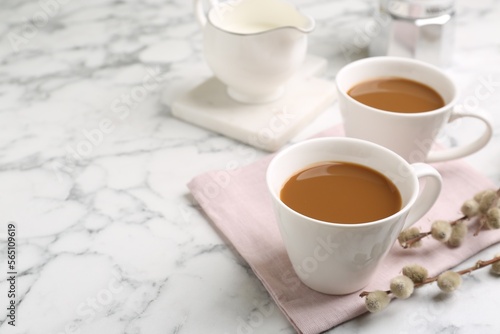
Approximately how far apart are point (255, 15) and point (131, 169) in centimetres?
34

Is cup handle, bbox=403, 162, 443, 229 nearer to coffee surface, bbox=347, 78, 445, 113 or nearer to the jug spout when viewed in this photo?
coffee surface, bbox=347, 78, 445, 113

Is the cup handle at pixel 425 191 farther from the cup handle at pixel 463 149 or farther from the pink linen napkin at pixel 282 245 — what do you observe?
the cup handle at pixel 463 149

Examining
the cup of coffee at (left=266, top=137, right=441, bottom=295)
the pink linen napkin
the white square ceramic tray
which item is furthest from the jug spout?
the cup of coffee at (left=266, top=137, right=441, bottom=295)

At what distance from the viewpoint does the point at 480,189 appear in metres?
0.96

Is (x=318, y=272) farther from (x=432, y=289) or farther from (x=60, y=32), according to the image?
(x=60, y=32)

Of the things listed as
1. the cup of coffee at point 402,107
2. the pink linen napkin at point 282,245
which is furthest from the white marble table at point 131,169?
the cup of coffee at point 402,107

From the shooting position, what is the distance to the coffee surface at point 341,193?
0.76 m

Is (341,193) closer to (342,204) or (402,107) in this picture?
(342,204)

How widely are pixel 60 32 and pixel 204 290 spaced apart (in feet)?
2.50

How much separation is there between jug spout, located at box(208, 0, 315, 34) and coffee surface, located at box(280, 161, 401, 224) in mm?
384

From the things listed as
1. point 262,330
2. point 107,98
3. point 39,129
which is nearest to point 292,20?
point 107,98

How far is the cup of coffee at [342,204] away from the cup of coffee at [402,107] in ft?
0.37

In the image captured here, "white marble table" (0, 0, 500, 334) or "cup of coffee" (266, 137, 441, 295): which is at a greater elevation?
"cup of coffee" (266, 137, 441, 295)

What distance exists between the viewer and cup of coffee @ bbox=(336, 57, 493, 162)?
0.92 metres
